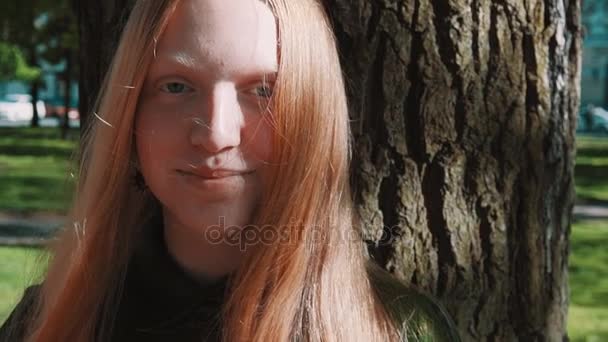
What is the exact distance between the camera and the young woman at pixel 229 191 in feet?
4.74

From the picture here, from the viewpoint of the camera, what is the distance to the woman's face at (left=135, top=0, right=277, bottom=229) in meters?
1.43

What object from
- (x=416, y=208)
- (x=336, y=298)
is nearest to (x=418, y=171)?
(x=416, y=208)

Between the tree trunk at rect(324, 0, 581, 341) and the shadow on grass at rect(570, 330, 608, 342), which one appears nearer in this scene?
the tree trunk at rect(324, 0, 581, 341)

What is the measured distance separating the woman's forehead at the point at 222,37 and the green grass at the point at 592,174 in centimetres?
1183

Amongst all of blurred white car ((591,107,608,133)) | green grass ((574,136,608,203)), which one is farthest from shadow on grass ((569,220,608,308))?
blurred white car ((591,107,608,133))

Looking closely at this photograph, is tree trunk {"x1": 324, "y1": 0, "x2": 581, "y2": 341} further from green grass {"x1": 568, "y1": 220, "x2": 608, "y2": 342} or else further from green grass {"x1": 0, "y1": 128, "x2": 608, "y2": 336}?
green grass {"x1": 568, "y1": 220, "x2": 608, "y2": 342}

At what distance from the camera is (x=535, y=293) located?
7.15 ft

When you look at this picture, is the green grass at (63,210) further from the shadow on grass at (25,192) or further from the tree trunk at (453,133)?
the tree trunk at (453,133)

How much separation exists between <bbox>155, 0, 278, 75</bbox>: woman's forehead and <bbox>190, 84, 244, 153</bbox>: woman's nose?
0.04 meters

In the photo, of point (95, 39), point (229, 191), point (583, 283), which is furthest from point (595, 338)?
point (229, 191)

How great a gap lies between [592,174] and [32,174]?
10.1m

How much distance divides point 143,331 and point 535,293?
3.39 feet

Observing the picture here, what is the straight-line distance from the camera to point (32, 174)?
15016 millimetres

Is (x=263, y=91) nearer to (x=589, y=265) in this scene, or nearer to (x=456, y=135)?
(x=456, y=135)
